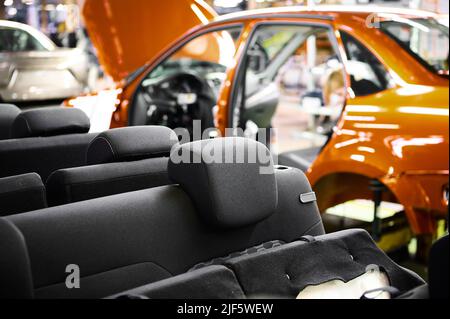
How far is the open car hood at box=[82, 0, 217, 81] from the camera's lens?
180 inches

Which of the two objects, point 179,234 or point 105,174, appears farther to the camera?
point 105,174

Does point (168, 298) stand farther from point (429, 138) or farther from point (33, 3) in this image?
point (33, 3)

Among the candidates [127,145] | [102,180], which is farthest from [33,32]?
[102,180]

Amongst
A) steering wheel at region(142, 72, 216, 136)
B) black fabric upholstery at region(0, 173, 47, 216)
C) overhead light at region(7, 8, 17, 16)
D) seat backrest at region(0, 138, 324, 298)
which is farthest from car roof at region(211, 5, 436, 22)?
overhead light at region(7, 8, 17, 16)

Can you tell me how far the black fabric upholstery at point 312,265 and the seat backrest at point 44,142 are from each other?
1.72 metres

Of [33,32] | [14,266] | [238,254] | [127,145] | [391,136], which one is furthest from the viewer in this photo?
[33,32]

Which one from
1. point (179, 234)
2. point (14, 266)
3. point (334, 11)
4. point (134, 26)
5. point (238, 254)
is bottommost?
point (238, 254)

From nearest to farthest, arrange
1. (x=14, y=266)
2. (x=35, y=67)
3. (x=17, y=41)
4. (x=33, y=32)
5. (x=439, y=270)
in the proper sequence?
(x=439, y=270) → (x=14, y=266) → (x=35, y=67) → (x=17, y=41) → (x=33, y=32)

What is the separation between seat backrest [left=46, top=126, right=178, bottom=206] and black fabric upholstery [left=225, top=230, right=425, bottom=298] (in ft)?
2.16

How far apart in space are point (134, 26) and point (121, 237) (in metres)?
3.31

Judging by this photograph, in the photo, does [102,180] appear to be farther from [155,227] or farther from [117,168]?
[155,227]

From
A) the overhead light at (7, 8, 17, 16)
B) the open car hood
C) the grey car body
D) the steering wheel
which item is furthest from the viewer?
the overhead light at (7, 8, 17, 16)

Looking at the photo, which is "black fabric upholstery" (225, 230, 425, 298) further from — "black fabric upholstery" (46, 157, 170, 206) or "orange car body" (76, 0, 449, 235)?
"orange car body" (76, 0, 449, 235)

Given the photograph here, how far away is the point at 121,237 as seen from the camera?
1.66 meters
